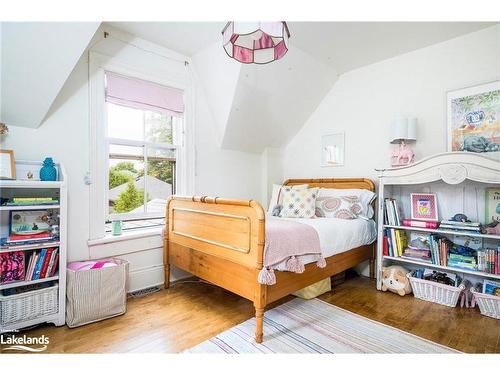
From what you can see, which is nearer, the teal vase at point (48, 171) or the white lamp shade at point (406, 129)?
the teal vase at point (48, 171)

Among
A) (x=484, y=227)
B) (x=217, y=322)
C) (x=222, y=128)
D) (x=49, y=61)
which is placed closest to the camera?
(x=49, y=61)

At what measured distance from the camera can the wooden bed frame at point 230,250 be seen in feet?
5.49

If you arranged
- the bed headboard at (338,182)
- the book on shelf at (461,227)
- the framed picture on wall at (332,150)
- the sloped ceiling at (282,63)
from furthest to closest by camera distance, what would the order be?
the framed picture on wall at (332,150)
the bed headboard at (338,182)
the sloped ceiling at (282,63)
the book on shelf at (461,227)

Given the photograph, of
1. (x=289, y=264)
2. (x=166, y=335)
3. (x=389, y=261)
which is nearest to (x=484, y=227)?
(x=389, y=261)

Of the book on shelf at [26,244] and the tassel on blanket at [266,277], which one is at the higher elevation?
the book on shelf at [26,244]

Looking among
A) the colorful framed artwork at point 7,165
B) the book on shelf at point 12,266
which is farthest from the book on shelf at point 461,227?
the colorful framed artwork at point 7,165

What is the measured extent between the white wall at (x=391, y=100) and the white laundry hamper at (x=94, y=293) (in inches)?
106

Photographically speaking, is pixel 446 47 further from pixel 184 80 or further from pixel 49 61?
pixel 49 61

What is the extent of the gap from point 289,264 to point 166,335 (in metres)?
0.98

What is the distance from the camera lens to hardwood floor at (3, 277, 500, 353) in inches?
65.6

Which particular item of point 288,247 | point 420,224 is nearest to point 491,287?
point 420,224

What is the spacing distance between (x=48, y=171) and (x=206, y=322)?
163 cm

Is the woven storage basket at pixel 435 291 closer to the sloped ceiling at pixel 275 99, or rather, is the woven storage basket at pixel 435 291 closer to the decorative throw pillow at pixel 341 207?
the decorative throw pillow at pixel 341 207

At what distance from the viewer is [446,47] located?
254cm
